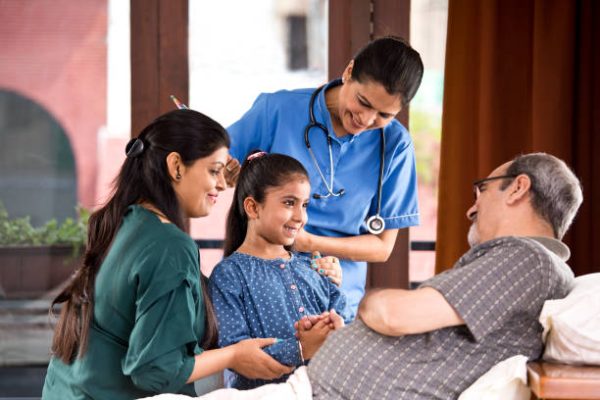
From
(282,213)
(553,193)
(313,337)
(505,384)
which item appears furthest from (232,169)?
(505,384)

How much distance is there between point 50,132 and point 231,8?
3.04ft

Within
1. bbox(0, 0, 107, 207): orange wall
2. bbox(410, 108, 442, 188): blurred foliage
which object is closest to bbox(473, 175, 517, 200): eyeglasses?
bbox(410, 108, 442, 188): blurred foliage

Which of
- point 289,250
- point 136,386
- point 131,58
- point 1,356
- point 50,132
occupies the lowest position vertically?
point 1,356

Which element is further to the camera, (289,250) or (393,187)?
(393,187)

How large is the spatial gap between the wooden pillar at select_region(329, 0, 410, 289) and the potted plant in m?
1.24

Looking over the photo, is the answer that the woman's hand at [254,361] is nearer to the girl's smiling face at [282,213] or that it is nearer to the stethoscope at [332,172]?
the girl's smiling face at [282,213]

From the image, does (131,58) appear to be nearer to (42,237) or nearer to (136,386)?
(42,237)

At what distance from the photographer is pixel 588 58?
11.7 feet

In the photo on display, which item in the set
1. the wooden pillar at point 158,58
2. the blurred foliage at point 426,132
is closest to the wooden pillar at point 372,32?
the blurred foliage at point 426,132

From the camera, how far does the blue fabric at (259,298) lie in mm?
2277

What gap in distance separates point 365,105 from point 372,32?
1260 mm

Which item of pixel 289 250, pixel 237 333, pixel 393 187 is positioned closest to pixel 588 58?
pixel 393 187

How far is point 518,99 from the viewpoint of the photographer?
360cm

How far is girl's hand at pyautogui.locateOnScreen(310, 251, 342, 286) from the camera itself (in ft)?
7.98
